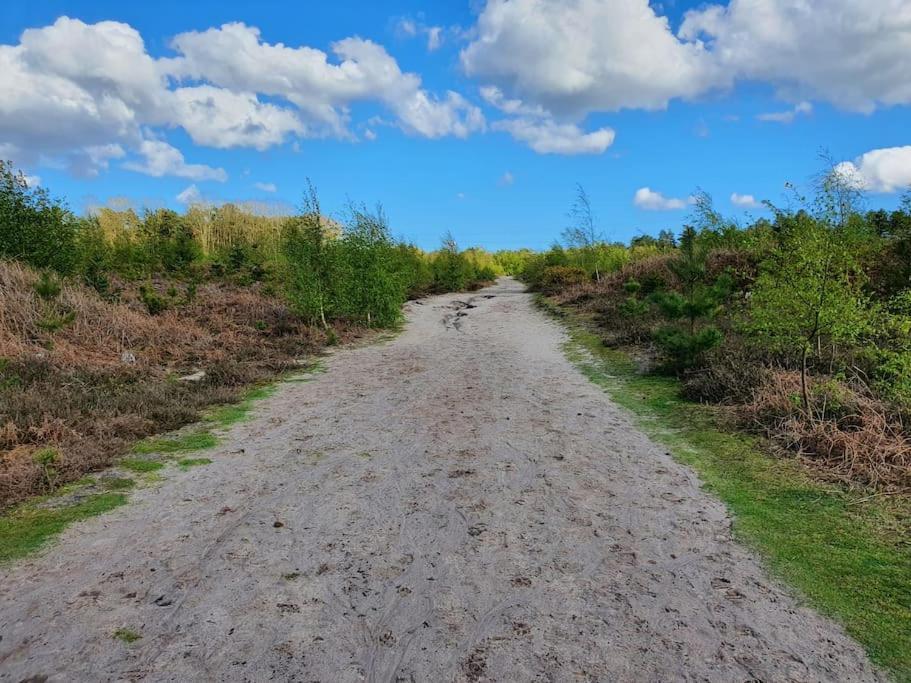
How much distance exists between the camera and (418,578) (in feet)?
11.4

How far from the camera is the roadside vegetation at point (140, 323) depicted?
5992 mm

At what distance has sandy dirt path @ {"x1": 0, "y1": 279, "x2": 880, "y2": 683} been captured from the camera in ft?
9.00

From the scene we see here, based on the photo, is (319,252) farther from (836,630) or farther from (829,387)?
(836,630)

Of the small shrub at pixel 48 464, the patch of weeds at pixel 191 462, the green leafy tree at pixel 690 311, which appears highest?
the green leafy tree at pixel 690 311

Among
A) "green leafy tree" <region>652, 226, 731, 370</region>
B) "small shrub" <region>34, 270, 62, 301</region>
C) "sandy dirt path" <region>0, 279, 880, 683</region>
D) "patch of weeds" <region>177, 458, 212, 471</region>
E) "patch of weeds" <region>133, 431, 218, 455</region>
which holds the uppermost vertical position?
"small shrub" <region>34, 270, 62, 301</region>

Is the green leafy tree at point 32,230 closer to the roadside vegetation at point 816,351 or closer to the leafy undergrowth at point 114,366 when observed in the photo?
the leafy undergrowth at point 114,366

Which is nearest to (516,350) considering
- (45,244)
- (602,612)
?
(602,612)

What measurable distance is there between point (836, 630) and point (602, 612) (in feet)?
4.01

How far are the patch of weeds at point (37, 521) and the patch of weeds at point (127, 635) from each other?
1428 millimetres

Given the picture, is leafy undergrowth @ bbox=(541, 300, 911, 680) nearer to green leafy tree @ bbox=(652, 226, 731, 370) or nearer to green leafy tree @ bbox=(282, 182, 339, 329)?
green leafy tree @ bbox=(652, 226, 731, 370)

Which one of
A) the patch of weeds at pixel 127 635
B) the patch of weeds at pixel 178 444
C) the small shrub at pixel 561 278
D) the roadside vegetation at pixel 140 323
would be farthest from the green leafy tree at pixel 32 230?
the small shrub at pixel 561 278

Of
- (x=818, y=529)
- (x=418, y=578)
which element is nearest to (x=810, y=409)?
(x=818, y=529)

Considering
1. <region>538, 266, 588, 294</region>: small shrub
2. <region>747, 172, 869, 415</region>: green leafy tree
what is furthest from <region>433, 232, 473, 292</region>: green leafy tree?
<region>747, 172, 869, 415</region>: green leafy tree

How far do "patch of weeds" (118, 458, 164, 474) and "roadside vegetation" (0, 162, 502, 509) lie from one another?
6.6 inches
